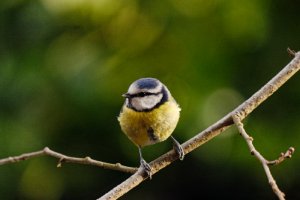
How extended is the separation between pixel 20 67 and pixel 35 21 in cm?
22

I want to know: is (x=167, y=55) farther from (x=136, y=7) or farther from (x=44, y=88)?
(x=44, y=88)

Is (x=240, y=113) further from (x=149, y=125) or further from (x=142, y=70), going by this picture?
(x=142, y=70)

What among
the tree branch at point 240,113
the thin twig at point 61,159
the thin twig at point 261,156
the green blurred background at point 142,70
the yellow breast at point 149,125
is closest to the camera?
the thin twig at point 261,156

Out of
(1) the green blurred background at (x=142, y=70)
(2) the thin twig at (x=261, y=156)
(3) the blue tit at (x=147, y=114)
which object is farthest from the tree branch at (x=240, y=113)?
(1) the green blurred background at (x=142, y=70)

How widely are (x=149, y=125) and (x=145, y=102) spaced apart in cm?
8

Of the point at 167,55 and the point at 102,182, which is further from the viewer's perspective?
the point at 102,182

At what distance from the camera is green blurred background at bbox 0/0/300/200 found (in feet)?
9.36

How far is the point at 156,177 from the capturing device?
331 centimetres

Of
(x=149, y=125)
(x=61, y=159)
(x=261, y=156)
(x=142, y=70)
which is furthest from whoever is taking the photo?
(x=142, y=70)

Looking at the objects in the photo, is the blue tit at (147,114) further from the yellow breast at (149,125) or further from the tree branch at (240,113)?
the tree branch at (240,113)

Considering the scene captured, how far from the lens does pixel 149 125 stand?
5.64ft

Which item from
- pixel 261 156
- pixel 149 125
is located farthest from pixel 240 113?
pixel 149 125

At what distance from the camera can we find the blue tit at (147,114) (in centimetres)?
171

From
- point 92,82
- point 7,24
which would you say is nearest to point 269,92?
point 92,82
